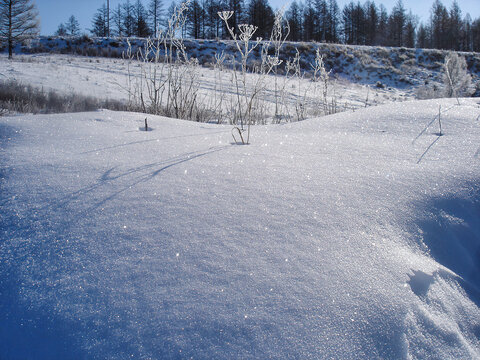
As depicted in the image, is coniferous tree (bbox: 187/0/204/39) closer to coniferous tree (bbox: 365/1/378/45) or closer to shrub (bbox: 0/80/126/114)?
coniferous tree (bbox: 365/1/378/45)

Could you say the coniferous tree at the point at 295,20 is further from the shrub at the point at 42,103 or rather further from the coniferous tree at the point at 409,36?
the shrub at the point at 42,103

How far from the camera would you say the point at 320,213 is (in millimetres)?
942

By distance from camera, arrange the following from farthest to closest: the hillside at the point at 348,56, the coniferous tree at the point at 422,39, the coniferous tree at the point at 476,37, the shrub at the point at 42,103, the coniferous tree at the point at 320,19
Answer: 1. the coniferous tree at the point at 422,39
2. the coniferous tree at the point at 476,37
3. the coniferous tree at the point at 320,19
4. the hillside at the point at 348,56
5. the shrub at the point at 42,103

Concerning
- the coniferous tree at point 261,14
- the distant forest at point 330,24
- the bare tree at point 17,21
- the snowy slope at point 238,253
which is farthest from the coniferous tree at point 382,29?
the snowy slope at point 238,253

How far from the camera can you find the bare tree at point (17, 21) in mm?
20219

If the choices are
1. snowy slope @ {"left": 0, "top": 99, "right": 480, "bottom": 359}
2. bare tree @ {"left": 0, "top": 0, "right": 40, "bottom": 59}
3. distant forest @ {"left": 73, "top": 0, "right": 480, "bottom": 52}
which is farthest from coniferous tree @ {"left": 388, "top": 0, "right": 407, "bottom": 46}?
snowy slope @ {"left": 0, "top": 99, "right": 480, "bottom": 359}

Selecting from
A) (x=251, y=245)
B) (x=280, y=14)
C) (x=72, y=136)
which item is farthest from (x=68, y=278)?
(x=280, y=14)

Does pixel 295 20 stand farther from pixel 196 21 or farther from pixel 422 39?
pixel 422 39

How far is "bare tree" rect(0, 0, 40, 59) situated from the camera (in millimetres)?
20219

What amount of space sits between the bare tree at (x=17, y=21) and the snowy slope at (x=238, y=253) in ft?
81.7

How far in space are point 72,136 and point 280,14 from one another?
4.88 feet

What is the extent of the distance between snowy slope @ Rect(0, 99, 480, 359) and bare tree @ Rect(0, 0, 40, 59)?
81.7 feet

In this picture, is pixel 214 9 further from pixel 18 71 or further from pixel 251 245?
pixel 251 245

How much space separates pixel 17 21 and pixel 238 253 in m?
27.1
